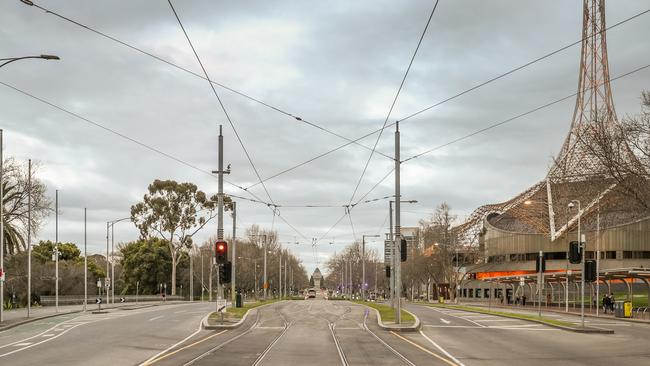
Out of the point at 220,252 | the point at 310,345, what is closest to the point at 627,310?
the point at 220,252

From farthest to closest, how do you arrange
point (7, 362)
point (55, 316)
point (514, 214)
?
point (514, 214), point (55, 316), point (7, 362)

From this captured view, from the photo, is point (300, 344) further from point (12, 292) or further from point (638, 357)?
point (12, 292)

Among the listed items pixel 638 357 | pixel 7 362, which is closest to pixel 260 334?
pixel 7 362

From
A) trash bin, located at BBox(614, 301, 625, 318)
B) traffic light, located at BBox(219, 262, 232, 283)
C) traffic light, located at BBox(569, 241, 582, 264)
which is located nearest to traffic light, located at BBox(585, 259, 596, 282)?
traffic light, located at BBox(569, 241, 582, 264)

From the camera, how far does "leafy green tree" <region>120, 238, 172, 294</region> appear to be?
103125 mm

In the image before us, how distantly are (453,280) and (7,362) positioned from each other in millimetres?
87002

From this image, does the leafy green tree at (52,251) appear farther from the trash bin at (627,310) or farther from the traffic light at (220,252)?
the trash bin at (627,310)

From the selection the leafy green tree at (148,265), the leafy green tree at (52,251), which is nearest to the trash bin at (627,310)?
the leafy green tree at (52,251)

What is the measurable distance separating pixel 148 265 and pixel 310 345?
81601mm

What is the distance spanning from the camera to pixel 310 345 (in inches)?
997

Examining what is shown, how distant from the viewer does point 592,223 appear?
95.7 metres

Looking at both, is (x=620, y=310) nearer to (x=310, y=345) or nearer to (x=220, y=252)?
(x=220, y=252)

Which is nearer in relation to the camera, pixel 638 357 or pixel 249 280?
pixel 638 357

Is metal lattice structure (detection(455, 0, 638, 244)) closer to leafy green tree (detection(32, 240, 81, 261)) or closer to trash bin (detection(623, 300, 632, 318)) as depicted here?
trash bin (detection(623, 300, 632, 318))
